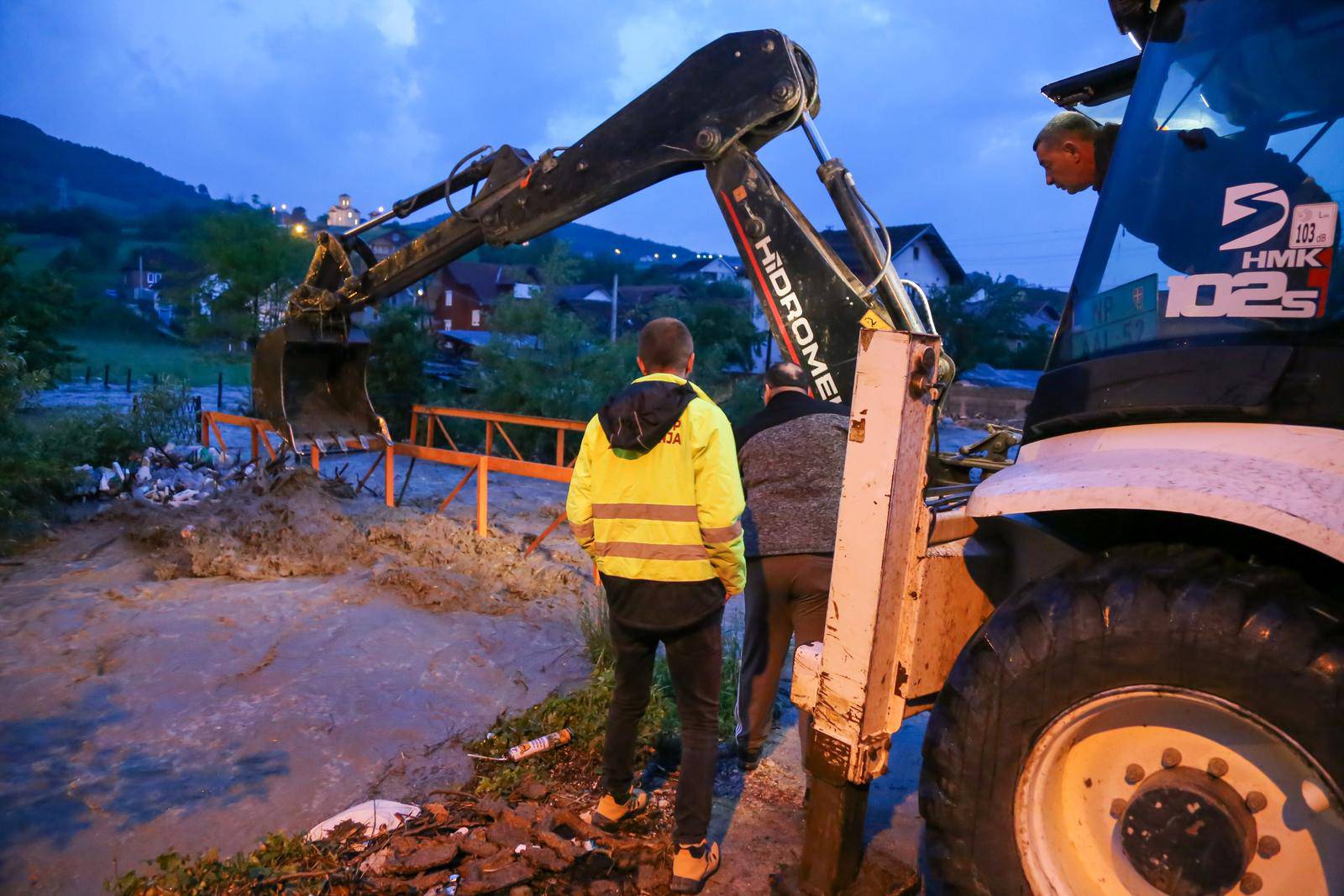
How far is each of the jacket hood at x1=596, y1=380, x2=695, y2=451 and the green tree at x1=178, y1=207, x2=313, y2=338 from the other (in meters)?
17.8

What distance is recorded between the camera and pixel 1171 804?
2002mm

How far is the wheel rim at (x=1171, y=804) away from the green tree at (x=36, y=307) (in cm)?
1886

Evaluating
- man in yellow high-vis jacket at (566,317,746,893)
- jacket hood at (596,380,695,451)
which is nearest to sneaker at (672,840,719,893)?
man in yellow high-vis jacket at (566,317,746,893)

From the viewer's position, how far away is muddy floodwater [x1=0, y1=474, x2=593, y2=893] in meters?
3.55

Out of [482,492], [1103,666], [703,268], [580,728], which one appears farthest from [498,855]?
[703,268]

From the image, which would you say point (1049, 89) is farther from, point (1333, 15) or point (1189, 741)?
point (1189, 741)

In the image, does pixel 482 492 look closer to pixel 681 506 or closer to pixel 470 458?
pixel 470 458

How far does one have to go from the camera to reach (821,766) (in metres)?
2.63

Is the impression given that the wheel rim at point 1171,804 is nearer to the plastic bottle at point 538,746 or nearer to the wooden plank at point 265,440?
the plastic bottle at point 538,746

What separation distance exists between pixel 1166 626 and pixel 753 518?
2.12 m

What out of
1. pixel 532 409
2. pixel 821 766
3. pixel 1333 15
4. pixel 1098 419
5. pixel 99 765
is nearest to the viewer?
pixel 1333 15

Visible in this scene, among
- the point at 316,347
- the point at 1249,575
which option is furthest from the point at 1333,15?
the point at 316,347

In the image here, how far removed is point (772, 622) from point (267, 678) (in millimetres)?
2867

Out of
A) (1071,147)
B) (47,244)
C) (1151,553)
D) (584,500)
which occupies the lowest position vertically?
(584,500)
